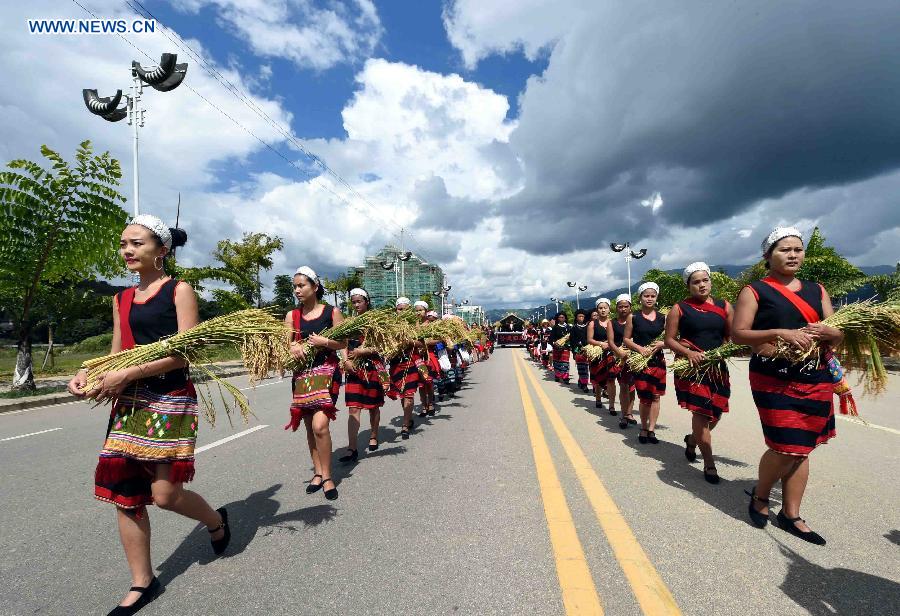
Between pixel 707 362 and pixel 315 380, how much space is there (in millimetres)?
3392

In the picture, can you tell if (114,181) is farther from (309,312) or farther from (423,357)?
(309,312)

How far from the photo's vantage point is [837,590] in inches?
89.1

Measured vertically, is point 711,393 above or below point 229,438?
above

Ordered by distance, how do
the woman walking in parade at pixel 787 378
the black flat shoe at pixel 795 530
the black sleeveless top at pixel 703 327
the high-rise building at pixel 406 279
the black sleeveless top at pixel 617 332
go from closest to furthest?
the black flat shoe at pixel 795 530 → the woman walking in parade at pixel 787 378 → the black sleeveless top at pixel 703 327 → the black sleeveless top at pixel 617 332 → the high-rise building at pixel 406 279

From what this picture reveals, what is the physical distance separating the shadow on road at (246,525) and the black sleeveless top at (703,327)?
3.59 meters

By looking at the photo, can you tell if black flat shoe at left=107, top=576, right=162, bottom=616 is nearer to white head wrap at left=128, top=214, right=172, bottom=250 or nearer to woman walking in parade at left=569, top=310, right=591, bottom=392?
white head wrap at left=128, top=214, right=172, bottom=250

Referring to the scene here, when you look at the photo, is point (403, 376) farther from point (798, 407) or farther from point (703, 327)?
point (798, 407)

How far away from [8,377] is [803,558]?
836 inches

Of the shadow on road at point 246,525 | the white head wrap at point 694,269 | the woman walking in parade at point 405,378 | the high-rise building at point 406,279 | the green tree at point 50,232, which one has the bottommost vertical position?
the shadow on road at point 246,525

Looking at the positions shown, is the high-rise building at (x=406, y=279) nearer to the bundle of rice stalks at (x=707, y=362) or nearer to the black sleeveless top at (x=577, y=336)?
the black sleeveless top at (x=577, y=336)

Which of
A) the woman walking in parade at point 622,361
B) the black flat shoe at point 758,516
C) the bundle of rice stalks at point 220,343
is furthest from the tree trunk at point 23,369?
the black flat shoe at point 758,516

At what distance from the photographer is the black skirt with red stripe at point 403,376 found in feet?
21.1

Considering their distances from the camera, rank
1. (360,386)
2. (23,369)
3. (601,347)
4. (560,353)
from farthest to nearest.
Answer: (560,353)
(23,369)
(601,347)
(360,386)

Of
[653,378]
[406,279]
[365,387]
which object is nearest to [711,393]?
[653,378]
